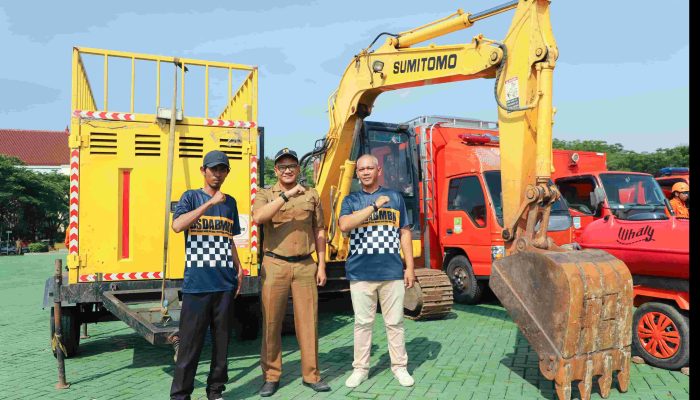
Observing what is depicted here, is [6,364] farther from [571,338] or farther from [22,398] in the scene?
[571,338]

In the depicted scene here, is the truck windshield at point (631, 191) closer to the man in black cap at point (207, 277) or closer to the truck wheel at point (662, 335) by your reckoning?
the truck wheel at point (662, 335)

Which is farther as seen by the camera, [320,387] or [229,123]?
[229,123]

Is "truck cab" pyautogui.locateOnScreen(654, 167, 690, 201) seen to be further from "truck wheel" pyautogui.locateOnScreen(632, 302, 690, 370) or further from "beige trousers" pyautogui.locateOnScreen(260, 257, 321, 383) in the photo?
"beige trousers" pyautogui.locateOnScreen(260, 257, 321, 383)

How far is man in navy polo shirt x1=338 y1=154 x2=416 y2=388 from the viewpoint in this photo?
14.3ft

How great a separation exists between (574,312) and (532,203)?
1.02 metres

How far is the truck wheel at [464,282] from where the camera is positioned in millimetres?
8336

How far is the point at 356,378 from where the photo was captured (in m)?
4.38

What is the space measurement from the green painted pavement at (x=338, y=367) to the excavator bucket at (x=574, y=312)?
0.37 meters

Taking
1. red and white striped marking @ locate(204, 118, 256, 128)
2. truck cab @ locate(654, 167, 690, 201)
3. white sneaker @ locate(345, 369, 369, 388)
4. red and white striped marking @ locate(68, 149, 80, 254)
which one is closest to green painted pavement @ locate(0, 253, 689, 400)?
white sneaker @ locate(345, 369, 369, 388)

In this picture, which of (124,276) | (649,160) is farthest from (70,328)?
(649,160)

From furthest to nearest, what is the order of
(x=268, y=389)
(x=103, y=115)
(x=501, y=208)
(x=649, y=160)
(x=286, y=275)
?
(x=649, y=160) → (x=501, y=208) → (x=103, y=115) → (x=286, y=275) → (x=268, y=389)

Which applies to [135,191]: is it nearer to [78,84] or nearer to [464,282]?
[78,84]

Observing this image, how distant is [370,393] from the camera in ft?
13.7

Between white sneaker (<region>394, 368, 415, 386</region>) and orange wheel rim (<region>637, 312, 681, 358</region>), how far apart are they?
235 cm
